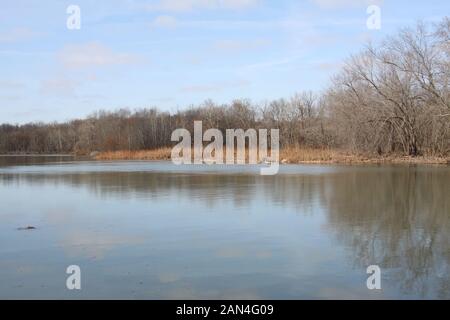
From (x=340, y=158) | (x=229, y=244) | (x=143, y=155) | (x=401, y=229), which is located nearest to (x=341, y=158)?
(x=340, y=158)

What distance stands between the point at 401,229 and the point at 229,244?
2571mm

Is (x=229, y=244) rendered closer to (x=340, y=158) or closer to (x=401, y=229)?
(x=401, y=229)

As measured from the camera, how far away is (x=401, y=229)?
752 centimetres

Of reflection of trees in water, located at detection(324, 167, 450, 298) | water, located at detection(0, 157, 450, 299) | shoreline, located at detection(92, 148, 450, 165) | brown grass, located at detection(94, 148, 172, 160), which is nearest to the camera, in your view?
water, located at detection(0, 157, 450, 299)

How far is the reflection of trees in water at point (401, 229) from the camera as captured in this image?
5.17m

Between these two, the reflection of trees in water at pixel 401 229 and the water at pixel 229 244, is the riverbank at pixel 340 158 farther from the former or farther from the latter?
the water at pixel 229 244

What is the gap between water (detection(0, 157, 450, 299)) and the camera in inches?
189

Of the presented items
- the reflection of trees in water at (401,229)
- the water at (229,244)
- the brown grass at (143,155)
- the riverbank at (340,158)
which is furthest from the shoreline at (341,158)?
the water at (229,244)

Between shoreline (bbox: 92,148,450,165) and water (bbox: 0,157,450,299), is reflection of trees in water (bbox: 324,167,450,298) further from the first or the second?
shoreline (bbox: 92,148,450,165)

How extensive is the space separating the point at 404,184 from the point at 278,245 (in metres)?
8.82

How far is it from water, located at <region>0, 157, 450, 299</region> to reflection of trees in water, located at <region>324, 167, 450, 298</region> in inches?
0.7

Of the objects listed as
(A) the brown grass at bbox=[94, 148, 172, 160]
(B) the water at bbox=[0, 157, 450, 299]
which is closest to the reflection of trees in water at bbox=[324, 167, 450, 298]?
(B) the water at bbox=[0, 157, 450, 299]

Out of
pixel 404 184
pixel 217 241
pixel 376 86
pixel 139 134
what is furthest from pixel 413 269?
pixel 139 134
